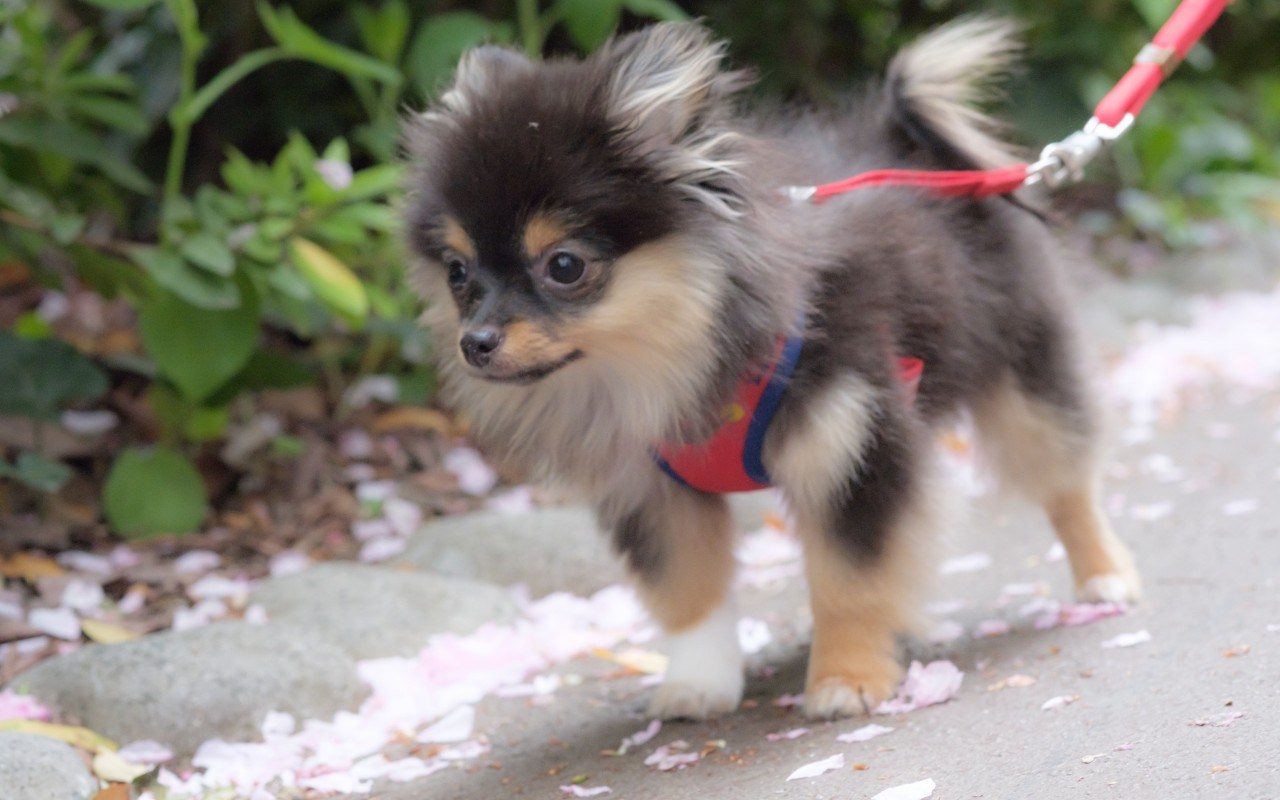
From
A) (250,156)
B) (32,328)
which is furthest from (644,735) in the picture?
(250,156)

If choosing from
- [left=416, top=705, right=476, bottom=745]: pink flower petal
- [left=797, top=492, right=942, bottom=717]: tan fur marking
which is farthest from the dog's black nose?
[left=416, top=705, right=476, bottom=745]: pink flower petal

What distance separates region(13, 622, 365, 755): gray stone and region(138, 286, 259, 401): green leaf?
3.64ft

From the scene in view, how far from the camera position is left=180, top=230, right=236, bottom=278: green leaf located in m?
4.27

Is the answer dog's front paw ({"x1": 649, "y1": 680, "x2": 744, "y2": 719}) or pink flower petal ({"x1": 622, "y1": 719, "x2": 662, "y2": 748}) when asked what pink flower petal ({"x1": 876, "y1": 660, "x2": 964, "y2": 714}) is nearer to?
dog's front paw ({"x1": 649, "y1": 680, "x2": 744, "y2": 719})

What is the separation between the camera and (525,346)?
2.87m

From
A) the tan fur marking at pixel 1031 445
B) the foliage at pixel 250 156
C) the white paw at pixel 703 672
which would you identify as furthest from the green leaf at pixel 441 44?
the white paw at pixel 703 672

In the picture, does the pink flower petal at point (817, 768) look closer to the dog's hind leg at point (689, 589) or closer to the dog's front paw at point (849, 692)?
the dog's front paw at point (849, 692)

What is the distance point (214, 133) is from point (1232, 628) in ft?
15.6

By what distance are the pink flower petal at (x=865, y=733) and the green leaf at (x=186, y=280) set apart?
2.36 meters

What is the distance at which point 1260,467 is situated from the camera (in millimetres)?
5121

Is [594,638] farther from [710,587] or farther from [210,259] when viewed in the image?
[210,259]

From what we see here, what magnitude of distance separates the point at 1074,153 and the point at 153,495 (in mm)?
3141

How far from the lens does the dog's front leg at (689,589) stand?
11.3 ft

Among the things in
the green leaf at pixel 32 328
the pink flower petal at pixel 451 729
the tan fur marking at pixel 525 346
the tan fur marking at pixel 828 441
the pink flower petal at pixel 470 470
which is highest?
the green leaf at pixel 32 328
